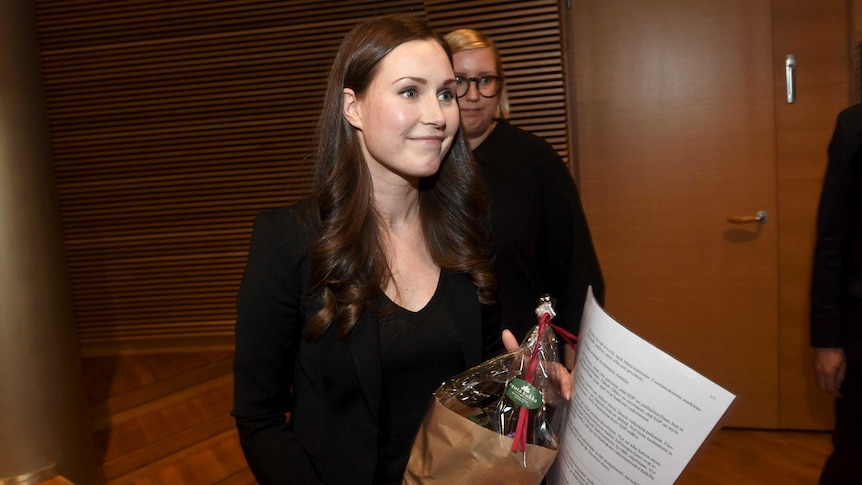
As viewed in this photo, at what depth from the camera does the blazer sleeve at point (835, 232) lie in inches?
92.4

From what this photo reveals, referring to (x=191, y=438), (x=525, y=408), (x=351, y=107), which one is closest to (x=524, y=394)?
(x=525, y=408)

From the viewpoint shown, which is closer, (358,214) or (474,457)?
(474,457)

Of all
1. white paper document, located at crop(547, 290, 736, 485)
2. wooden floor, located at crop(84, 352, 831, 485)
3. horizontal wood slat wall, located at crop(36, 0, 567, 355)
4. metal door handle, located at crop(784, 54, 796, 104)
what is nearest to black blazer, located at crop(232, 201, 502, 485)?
white paper document, located at crop(547, 290, 736, 485)

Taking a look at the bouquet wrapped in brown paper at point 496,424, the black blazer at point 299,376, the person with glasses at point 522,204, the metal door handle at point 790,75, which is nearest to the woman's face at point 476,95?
the person with glasses at point 522,204

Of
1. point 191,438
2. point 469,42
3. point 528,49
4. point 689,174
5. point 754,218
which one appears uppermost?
point 528,49

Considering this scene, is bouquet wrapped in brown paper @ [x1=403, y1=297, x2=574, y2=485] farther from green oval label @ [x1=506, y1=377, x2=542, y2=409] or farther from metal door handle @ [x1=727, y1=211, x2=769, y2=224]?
metal door handle @ [x1=727, y1=211, x2=769, y2=224]

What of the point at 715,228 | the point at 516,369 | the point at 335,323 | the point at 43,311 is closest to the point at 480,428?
the point at 516,369

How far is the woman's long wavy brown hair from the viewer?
1.52 m

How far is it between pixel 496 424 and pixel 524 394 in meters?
0.11

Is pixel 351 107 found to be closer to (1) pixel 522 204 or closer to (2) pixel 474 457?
(2) pixel 474 457

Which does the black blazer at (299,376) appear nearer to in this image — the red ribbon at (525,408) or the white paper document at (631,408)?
the red ribbon at (525,408)

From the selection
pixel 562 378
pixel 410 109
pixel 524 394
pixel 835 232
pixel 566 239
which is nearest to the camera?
pixel 524 394

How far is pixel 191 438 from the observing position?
460 cm

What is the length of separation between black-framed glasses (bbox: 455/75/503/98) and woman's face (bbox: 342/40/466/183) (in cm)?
110
